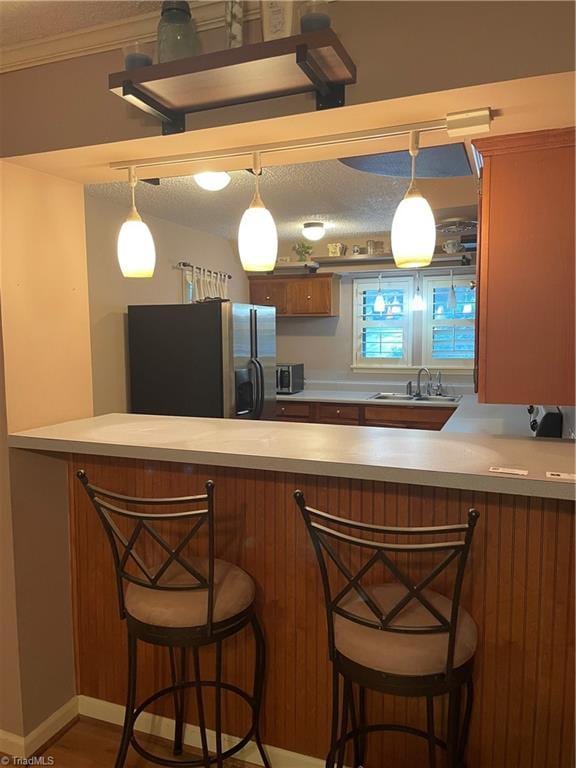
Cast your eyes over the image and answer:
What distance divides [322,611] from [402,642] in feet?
1.64

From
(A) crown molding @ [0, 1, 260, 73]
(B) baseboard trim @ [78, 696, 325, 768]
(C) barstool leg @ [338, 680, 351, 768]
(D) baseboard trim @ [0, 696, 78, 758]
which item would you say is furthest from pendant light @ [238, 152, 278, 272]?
(D) baseboard trim @ [0, 696, 78, 758]

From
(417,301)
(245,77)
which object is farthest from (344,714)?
(417,301)

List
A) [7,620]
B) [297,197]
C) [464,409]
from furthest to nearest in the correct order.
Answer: [464,409], [297,197], [7,620]

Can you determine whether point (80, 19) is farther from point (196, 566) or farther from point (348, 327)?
point (348, 327)

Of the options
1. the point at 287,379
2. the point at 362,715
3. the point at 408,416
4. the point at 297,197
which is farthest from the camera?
the point at 287,379

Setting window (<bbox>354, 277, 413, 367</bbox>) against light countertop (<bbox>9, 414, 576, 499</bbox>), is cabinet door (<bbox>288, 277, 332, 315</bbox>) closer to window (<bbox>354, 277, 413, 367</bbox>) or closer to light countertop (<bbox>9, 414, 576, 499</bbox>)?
window (<bbox>354, 277, 413, 367</bbox>)

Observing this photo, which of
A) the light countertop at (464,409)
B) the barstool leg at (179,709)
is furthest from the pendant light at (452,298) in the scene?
the barstool leg at (179,709)

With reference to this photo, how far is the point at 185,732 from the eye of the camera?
79.4 inches

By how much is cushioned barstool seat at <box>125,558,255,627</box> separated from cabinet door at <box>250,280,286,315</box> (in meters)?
4.03

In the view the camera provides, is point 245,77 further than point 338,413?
No

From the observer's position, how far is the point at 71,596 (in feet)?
7.16

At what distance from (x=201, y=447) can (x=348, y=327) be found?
4084mm

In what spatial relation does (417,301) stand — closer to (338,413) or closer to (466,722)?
(338,413)

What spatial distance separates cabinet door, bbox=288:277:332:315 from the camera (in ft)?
17.6
